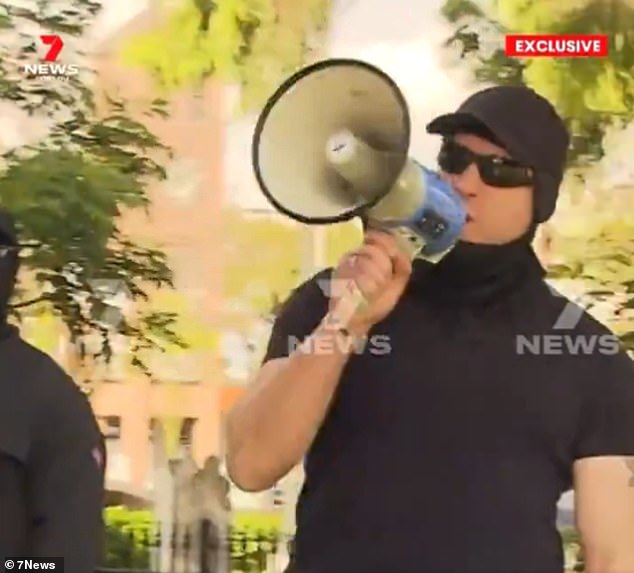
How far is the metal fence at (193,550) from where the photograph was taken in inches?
78.2

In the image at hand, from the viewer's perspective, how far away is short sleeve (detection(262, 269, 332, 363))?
147 cm

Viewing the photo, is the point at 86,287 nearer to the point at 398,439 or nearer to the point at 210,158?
the point at 210,158

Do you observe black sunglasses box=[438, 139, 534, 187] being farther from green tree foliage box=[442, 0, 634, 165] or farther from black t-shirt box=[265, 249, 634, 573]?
green tree foliage box=[442, 0, 634, 165]

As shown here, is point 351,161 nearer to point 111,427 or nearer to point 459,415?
point 459,415

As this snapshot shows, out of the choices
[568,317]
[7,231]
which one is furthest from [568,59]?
[7,231]

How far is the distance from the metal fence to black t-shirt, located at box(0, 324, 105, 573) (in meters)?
0.14

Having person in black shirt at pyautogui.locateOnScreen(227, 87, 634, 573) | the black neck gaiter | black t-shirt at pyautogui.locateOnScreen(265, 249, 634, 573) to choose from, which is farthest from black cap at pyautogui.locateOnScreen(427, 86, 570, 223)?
black t-shirt at pyautogui.locateOnScreen(265, 249, 634, 573)

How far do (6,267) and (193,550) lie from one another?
65 cm

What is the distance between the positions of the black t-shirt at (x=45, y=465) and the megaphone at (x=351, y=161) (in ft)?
1.92

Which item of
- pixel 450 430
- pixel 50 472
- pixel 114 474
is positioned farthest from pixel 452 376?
pixel 114 474

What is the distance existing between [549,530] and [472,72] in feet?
2.91

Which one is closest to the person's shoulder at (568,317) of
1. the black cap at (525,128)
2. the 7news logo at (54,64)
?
the black cap at (525,128)

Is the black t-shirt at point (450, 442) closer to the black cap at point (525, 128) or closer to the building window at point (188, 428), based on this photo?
the black cap at point (525, 128)

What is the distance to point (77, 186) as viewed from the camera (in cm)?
206
